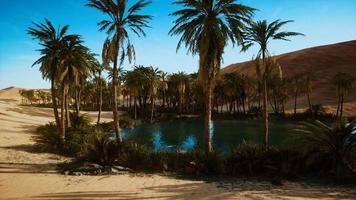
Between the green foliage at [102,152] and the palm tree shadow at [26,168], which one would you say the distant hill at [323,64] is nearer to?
the green foliage at [102,152]

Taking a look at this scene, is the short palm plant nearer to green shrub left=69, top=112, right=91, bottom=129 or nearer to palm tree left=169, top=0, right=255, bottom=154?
palm tree left=169, top=0, right=255, bottom=154

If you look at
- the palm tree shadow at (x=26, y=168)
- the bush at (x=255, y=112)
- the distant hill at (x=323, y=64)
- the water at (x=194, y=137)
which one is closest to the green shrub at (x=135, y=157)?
the palm tree shadow at (x=26, y=168)

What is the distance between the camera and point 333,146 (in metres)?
13.7

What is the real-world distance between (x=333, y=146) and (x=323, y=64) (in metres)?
126

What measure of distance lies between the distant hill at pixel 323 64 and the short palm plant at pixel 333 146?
80.9 metres

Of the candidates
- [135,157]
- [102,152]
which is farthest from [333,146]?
[102,152]

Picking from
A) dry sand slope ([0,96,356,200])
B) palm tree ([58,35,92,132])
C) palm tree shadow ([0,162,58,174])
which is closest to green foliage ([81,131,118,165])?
palm tree shadow ([0,162,58,174])

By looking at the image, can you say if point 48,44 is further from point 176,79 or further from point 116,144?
point 176,79

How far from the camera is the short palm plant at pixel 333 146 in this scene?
525 inches

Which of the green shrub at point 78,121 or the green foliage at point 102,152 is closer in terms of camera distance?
the green foliage at point 102,152

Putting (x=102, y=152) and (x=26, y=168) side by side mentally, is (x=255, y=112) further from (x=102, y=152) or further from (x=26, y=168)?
(x=26, y=168)

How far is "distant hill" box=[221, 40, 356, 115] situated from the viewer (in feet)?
327

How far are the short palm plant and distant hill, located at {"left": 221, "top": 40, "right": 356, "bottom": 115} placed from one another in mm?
80914

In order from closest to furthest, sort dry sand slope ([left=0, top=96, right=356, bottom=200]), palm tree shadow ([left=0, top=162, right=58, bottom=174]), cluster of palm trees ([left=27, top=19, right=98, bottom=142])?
dry sand slope ([left=0, top=96, right=356, bottom=200]) < palm tree shadow ([left=0, top=162, right=58, bottom=174]) < cluster of palm trees ([left=27, top=19, right=98, bottom=142])
